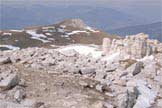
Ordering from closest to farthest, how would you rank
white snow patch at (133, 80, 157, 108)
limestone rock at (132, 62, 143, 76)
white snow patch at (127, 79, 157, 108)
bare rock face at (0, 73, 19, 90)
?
bare rock face at (0, 73, 19, 90)
white snow patch at (133, 80, 157, 108)
white snow patch at (127, 79, 157, 108)
limestone rock at (132, 62, 143, 76)

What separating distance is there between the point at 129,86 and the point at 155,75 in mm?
7859

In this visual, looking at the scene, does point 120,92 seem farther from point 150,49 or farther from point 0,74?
point 150,49

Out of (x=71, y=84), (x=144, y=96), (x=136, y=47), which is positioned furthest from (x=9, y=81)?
(x=136, y=47)

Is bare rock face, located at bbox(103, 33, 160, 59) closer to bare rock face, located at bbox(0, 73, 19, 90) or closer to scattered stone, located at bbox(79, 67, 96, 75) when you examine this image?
scattered stone, located at bbox(79, 67, 96, 75)

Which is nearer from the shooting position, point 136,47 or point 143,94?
point 143,94

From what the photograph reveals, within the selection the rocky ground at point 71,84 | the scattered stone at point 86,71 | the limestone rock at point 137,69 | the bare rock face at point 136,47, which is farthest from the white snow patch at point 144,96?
the bare rock face at point 136,47

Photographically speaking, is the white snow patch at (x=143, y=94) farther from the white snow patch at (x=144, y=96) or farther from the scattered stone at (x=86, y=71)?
the scattered stone at (x=86, y=71)

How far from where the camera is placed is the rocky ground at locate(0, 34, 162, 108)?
25.8 m

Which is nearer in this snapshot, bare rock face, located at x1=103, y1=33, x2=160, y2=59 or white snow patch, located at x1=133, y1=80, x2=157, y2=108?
white snow patch, located at x1=133, y1=80, x2=157, y2=108

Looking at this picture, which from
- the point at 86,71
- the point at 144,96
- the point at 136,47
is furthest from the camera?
the point at 136,47

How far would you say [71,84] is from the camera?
96.4 feet

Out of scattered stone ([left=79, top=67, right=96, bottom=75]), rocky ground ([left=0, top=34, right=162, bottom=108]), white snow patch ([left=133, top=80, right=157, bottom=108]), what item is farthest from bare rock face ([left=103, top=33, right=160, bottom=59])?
white snow patch ([left=133, top=80, right=157, bottom=108])

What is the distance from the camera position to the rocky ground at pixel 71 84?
25781mm

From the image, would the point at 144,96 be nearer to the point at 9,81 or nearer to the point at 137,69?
the point at 137,69
